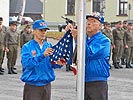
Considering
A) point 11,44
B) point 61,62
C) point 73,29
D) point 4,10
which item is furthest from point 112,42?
point 4,10

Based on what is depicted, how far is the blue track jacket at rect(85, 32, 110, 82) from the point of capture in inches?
254

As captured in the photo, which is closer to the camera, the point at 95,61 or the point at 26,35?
the point at 95,61

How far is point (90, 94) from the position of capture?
6637mm

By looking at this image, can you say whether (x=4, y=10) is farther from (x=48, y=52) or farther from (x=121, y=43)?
(x=48, y=52)

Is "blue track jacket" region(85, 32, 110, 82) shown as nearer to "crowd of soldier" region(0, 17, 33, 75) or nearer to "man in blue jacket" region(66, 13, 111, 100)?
"man in blue jacket" region(66, 13, 111, 100)

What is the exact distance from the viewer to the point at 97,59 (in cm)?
650

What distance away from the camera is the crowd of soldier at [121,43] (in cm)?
1881

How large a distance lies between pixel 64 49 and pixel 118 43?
41.2 feet

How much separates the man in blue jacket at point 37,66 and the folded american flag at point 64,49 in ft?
0.22

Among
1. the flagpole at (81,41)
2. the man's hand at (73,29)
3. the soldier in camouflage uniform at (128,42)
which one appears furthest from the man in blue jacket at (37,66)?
the soldier in camouflage uniform at (128,42)

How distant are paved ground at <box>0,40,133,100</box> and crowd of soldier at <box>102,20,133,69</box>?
167 cm

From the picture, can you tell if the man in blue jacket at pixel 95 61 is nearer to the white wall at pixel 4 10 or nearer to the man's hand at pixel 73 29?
the man's hand at pixel 73 29

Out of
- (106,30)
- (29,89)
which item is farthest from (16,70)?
(29,89)

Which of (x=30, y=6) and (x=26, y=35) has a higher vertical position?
(x=30, y=6)
